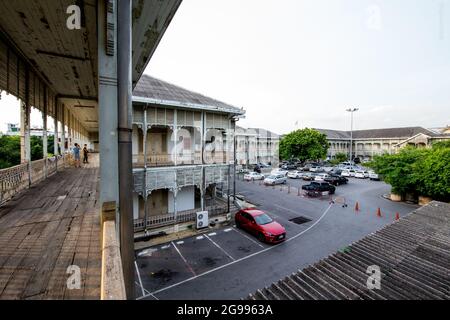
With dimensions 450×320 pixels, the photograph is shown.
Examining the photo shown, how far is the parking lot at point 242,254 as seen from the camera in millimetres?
7938

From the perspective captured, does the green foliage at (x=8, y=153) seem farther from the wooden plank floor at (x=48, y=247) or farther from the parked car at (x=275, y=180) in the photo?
the parked car at (x=275, y=180)

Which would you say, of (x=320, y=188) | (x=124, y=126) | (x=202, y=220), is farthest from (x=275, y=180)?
(x=124, y=126)

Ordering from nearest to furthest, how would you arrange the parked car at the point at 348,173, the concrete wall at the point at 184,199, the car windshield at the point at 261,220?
1. the car windshield at the point at 261,220
2. the concrete wall at the point at 184,199
3. the parked car at the point at 348,173

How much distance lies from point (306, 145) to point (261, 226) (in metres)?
35.1

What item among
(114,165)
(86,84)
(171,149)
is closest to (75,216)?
(114,165)

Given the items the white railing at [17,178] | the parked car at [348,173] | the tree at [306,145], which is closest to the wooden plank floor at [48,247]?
the white railing at [17,178]

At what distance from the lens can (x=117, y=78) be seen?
301cm

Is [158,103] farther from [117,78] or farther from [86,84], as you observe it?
[117,78]

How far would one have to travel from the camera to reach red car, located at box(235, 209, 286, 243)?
11289mm

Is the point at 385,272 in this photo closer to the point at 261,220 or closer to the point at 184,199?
the point at 261,220

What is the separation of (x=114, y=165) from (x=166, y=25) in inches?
124

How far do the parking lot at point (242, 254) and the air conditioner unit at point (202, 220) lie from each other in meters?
0.79

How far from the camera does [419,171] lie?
18969 millimetres

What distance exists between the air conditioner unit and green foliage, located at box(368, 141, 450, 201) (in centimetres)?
1893
